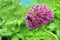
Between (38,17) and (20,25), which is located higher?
(38,17)

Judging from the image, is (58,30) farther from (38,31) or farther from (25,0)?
(25,0)

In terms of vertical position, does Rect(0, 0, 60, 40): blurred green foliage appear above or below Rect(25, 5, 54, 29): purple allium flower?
below

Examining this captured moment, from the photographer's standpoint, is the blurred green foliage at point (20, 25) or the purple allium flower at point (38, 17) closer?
the purple allium flower at point (38, 17)

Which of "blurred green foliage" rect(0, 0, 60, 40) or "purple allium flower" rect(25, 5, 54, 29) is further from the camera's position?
"blurred green foliage" rect(0, 0, 60, 40)

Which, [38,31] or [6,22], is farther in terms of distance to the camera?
[6,22]

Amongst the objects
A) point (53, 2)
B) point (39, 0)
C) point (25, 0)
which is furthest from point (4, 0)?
point (53, 2)

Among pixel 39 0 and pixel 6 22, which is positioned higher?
pixel 39 0

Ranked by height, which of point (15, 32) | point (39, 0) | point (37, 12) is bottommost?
point (15, 32)

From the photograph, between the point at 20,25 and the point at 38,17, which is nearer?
the point at 38,17

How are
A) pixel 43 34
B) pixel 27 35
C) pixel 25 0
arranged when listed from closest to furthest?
pixel 43 34 < pixel 27 35 < pixel 25 0

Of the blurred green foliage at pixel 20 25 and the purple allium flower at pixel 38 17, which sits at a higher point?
the purple allium flower at pixel 38 17

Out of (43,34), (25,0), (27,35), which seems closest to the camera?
(43,34)
